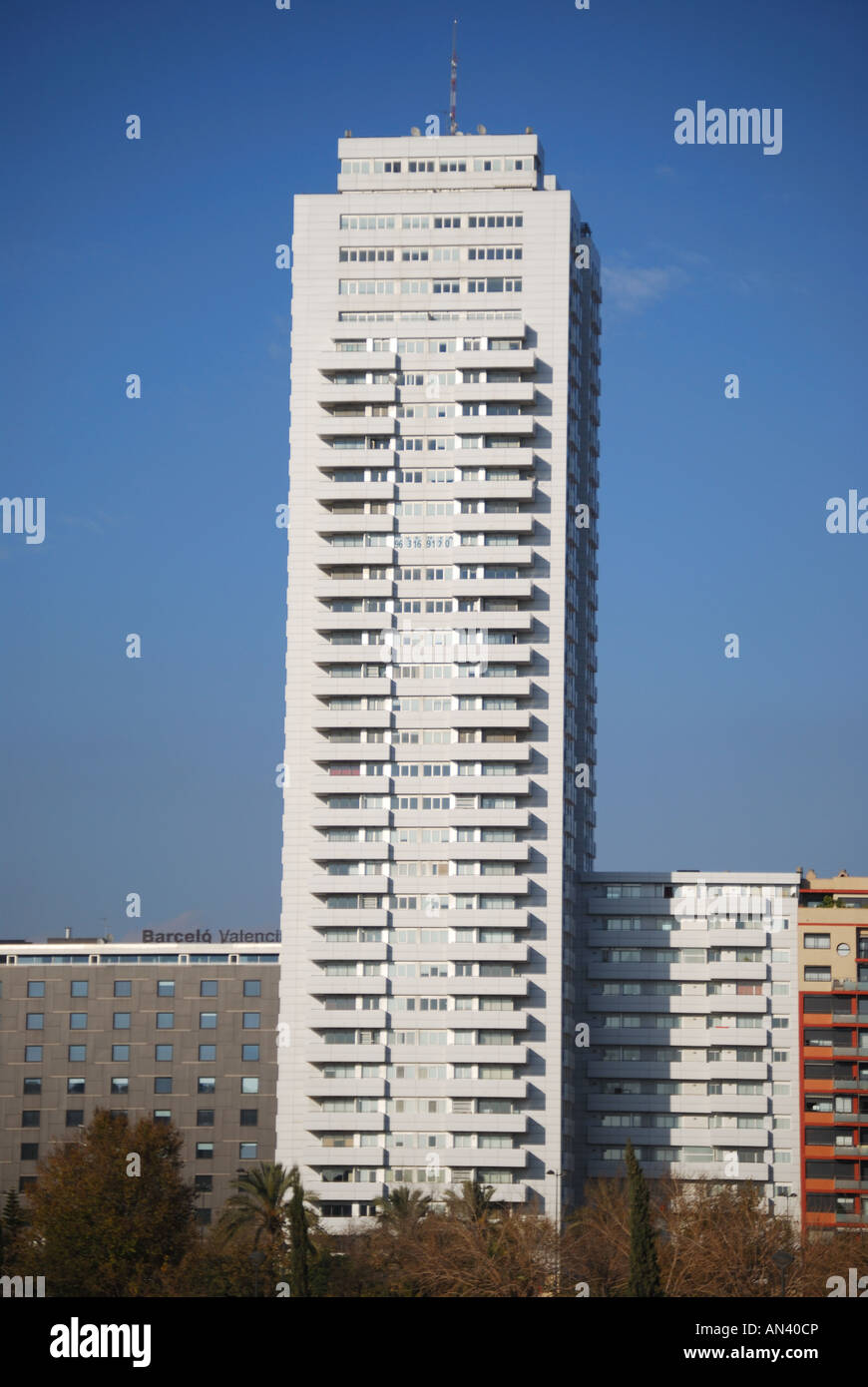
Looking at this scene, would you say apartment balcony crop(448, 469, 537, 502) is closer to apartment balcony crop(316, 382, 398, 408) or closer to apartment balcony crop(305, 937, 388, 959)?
apartment balcony crop(316, 382, 398, 408)

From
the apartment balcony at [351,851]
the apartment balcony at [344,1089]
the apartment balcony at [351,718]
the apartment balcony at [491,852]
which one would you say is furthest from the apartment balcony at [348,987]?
the apartment balcony at [351,718]

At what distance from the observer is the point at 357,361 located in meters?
158

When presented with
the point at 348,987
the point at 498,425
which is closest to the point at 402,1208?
the point at 348,987

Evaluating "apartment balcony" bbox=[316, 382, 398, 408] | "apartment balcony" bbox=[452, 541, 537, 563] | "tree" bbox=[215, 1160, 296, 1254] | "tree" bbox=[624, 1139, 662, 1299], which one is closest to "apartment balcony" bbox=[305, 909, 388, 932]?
"tree" bbox=[215, 1160, 296, 1254]

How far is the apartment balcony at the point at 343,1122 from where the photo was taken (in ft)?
477

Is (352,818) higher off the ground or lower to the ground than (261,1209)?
higher

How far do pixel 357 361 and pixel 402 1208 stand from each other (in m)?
71.8

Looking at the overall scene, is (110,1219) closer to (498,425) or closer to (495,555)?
(495,555)

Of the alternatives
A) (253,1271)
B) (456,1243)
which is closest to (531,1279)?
(456,1243)

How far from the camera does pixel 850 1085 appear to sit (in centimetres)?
15550

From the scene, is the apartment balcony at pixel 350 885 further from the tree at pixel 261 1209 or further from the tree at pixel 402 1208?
the tree at pixel 261 1209

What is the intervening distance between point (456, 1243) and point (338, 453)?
77.3 metres

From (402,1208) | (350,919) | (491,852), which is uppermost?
(491,852)

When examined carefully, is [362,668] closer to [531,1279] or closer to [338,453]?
[338,453]
